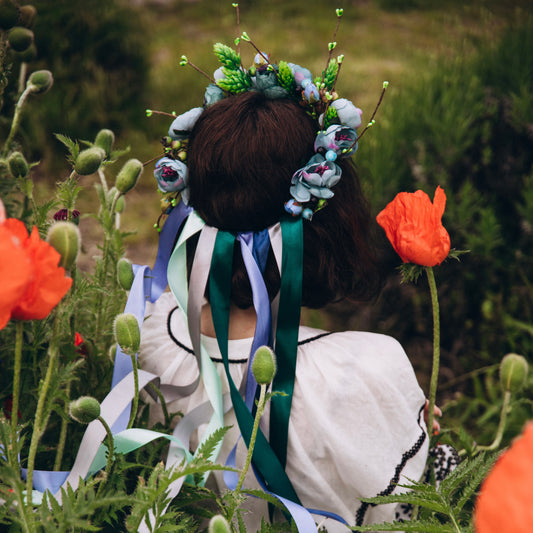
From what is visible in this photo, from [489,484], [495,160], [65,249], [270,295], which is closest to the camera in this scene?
[489,484]

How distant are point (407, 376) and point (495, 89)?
1518 millimetres

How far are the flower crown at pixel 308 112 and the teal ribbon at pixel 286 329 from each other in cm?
4

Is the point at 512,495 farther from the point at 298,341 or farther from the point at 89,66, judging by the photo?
the point at 89,66

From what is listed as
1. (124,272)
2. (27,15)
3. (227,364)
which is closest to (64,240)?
(124,272)

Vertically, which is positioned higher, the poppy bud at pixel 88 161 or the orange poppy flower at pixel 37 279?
the poppy bud at pixel 88 161

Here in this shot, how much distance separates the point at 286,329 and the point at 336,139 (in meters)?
0.31

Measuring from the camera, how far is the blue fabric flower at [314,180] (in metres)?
0.94

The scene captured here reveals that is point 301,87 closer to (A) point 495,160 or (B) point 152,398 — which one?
(B) point 152,398

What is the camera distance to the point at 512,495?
0.29 meters

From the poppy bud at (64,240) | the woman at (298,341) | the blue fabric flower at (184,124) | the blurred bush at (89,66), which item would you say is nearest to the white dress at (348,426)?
the woman at (298,341)

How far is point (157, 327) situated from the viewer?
3.77 feet

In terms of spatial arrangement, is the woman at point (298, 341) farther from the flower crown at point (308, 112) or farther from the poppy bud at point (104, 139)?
the poppy bud at point (104, 139)

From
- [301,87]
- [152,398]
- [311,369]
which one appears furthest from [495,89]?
[152,398]

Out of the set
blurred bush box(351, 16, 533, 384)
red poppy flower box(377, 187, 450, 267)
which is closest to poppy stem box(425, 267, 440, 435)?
red poppy flower box(377, 187, 450, 267)
